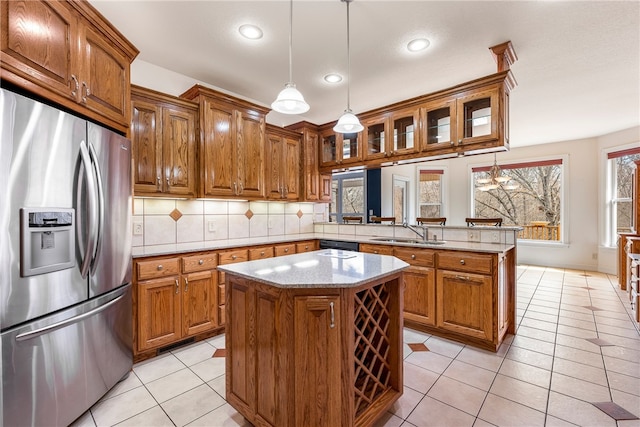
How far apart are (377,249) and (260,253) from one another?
1.30m

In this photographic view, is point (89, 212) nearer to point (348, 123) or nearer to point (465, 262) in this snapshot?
point (348, 123)

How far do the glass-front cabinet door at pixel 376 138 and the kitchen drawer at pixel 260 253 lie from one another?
5.73 ft

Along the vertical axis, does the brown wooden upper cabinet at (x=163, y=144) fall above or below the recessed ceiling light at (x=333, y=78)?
below

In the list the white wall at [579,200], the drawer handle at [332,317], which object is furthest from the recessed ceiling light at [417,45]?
the white wall at [579,200]

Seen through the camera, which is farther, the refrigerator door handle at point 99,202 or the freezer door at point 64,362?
the refrigerator door handle at point 99,202

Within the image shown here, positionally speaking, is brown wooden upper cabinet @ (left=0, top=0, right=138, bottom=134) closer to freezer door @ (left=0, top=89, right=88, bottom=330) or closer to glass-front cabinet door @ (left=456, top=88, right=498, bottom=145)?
freezer door @ (left=0, top=89, right=88, bottom=330)

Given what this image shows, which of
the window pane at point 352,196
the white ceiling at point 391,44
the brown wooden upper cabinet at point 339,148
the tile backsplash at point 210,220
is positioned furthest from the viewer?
the window pane at point 352,196

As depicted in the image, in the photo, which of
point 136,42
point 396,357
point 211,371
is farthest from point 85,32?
point 396,357

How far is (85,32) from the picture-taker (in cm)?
171

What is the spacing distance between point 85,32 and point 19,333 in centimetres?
172

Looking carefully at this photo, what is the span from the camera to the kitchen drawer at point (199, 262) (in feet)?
8.30

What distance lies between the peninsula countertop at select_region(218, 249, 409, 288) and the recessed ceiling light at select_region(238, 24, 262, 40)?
75.1 inches

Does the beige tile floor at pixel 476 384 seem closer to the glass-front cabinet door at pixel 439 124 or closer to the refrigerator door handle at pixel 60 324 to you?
the refrigerator door handle at pixel 60 324

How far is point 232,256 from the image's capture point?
2848 millimetres
